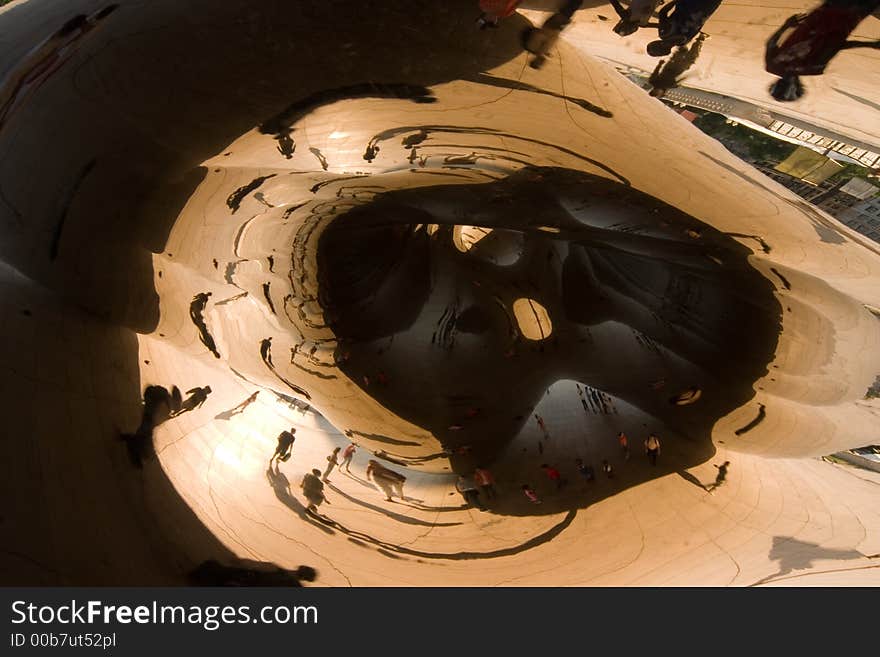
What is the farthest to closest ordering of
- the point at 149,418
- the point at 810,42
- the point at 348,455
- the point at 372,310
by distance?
1. the point at 372,310
2. the point at 348,455
3. the point at 149,418
4. the point at 810,42

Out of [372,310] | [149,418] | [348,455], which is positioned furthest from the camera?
[372,310]

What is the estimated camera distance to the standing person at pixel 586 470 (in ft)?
3.26

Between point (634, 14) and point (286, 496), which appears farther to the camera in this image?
point (286, 496)

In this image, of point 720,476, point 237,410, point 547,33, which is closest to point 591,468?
point 720,476

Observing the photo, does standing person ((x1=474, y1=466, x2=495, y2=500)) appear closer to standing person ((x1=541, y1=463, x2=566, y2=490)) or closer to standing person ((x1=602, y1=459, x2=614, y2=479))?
standing person ((x1=541, y1=463, x2=566, y2=490))

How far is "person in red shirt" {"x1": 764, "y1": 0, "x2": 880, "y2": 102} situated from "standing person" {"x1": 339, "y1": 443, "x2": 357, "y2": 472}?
0.89 m

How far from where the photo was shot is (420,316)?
1.29 meters

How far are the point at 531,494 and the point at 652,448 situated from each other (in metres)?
0.26

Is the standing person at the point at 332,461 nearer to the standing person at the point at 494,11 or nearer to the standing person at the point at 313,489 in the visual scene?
the standing person at the point at 313,489

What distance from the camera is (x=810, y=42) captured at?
1.31 feet

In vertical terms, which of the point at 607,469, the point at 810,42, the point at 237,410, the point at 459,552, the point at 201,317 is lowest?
the point at 459,552

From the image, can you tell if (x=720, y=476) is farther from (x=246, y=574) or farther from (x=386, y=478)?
(x=246, y=574)

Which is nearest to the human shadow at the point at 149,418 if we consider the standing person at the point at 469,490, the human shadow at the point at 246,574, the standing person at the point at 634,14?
the human shadow at the point at 246,574

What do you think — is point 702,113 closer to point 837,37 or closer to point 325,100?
point 837,37
